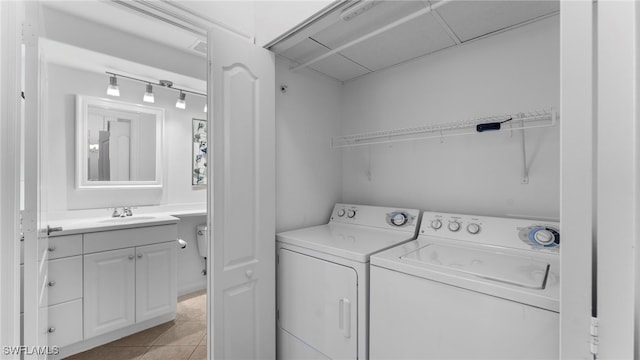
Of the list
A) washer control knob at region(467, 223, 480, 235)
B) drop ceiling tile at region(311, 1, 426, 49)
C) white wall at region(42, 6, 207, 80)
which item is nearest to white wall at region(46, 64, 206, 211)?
white wall at region(42, 6, 207, 80)

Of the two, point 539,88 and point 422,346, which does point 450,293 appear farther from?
point 539,88

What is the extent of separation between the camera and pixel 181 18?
4.62 ft

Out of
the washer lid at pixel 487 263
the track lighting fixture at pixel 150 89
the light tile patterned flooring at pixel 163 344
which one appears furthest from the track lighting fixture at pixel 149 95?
the washer lid at pixel 487 263

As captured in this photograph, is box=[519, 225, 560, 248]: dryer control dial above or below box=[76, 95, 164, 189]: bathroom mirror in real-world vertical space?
below

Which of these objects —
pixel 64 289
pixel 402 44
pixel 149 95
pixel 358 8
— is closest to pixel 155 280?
pixel 64 289

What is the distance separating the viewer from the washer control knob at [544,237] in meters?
1.25

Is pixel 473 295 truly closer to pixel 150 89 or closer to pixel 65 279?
pixel 65 279

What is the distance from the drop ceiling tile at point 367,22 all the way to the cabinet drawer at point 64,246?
2291 millimetres

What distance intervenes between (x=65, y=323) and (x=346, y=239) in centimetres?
219

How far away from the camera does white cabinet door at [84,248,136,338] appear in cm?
209

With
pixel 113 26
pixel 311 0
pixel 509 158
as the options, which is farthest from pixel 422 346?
pixel 113 26

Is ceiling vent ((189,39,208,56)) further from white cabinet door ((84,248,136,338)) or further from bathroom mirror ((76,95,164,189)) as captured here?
white cabinet door ((84,248,136,338))

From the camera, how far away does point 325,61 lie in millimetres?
1966

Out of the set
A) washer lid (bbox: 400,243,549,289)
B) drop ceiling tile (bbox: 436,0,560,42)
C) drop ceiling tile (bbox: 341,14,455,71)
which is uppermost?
drop ceiling tile (bbox: 341,14,455,71)
